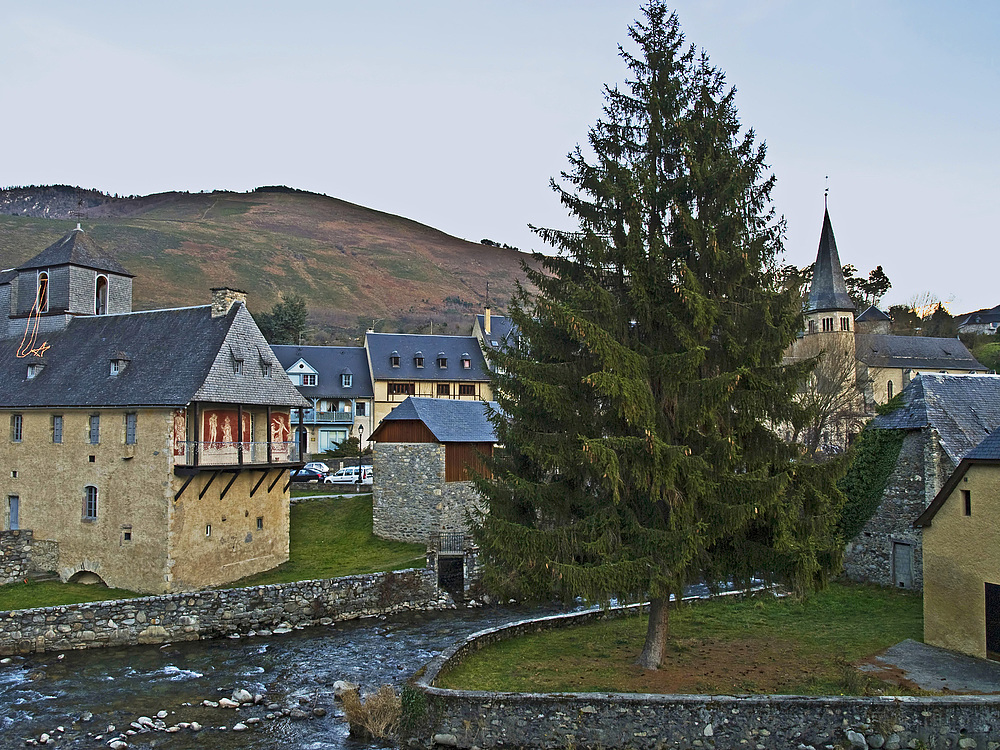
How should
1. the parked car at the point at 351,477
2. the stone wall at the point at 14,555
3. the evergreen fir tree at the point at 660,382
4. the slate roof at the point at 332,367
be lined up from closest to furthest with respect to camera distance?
the evergreen fir tree at the point at 660,382
the stone wall at the point at 14,555
the parked car at the point at 351,477
the slate roof at the point at 332,367

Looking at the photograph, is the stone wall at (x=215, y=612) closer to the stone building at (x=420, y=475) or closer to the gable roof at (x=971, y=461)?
the stone building at (x=420, y=475)

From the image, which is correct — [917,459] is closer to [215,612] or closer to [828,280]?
[215,612]

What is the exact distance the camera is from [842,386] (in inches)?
1521

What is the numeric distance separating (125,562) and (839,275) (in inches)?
2045

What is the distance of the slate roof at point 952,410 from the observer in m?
20.8

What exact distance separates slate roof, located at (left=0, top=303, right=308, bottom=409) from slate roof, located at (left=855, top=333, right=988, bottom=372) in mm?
52071

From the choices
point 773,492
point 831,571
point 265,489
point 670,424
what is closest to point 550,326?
point 670,424

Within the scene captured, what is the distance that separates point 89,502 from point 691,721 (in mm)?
22475

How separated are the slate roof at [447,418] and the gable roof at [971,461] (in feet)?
58.6

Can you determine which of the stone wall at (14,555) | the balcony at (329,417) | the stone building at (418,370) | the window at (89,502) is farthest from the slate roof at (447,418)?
the balcony at (329,417)

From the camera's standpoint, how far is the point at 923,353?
64.9 metres

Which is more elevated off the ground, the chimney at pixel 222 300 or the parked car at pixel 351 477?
the chimney at pixel 222 300

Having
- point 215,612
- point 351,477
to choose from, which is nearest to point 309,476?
point 351,477

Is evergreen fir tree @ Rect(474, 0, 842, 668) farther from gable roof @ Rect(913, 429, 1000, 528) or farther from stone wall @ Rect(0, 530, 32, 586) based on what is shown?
stone wall @ Rect(0, 530, 32, 586)
